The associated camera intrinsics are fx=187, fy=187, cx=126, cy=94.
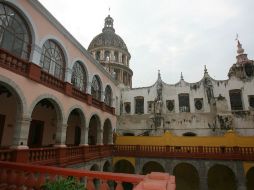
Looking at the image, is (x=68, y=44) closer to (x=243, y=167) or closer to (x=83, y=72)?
(x=83, y=72)

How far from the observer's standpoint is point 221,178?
64.3ft

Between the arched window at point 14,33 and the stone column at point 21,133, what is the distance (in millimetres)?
3505

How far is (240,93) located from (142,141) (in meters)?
13.2

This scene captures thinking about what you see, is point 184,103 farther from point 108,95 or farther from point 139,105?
point 108,95

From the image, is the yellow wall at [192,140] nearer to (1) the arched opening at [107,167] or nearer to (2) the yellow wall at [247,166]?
(2) the yellow wall at [247,166]

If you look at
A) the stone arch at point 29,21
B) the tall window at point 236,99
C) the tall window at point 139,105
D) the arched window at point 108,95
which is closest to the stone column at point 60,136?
the stone arch at point 29,21

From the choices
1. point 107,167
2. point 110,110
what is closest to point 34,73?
point 110,110

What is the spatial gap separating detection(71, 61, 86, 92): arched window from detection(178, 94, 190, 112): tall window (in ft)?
44.5

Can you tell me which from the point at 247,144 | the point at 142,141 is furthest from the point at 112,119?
the point at 247,144

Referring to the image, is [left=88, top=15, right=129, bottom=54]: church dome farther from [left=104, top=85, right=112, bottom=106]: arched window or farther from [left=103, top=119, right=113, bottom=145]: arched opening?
[left=103, top=119, right=113, bottom=145]: arched opening

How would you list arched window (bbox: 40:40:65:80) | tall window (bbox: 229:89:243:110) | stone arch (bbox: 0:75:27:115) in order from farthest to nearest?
tall window (bbox: 229:89:243:110) → arched window (bbox: 40:40:65:80) → stone arch (bbox: 0:75:27:115)

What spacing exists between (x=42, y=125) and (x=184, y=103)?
17065 mm

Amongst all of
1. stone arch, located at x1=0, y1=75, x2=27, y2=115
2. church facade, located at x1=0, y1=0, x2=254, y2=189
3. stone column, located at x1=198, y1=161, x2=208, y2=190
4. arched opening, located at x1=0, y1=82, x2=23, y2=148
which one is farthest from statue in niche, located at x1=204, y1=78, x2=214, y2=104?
arched opening, located at x1=0, y1=82, x2=23, y2=148

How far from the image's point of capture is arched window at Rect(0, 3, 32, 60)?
9294 mm
